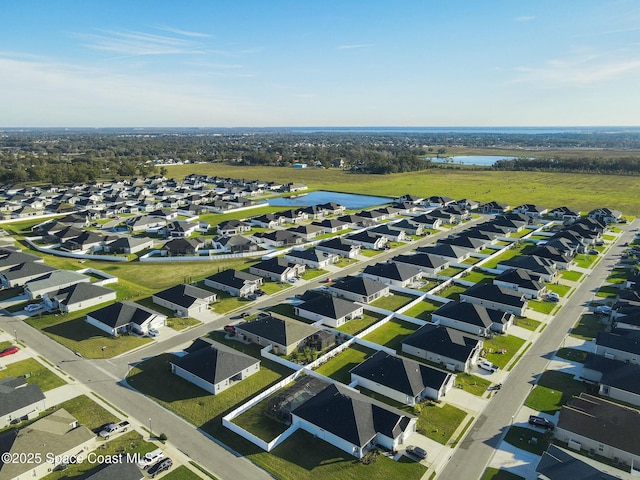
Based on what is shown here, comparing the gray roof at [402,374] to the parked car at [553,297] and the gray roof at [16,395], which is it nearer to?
the gray roof at [16,395]

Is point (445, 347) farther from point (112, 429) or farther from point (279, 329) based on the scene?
point (112, 429)

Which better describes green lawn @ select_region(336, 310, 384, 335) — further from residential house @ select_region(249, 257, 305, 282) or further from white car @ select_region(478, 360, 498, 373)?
residential house @ select_region(249, 257, 305, 282)

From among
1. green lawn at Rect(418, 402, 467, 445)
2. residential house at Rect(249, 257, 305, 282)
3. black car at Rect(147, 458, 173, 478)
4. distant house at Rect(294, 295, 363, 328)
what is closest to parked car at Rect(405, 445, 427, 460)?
green lawn at Rect(418, 402, 467, 445)

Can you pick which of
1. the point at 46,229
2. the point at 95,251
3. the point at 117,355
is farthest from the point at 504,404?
the point at 46,229

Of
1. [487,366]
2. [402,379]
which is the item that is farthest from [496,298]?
[402,379]

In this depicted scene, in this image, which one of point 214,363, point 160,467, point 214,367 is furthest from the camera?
point 214,363
